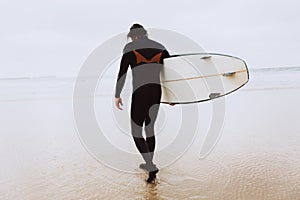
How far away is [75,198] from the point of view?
229 cm

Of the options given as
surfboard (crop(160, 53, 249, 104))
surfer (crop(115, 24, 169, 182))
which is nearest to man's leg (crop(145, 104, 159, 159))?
surfer (crop(115, 24, 169, 182))

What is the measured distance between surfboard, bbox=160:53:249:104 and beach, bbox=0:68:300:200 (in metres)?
0.70

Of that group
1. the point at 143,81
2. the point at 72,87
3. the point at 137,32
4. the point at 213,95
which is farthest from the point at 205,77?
the point at 72,87

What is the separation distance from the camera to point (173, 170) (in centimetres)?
289

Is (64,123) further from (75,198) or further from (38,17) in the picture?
(38,17)

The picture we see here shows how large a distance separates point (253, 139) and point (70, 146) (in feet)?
8.20

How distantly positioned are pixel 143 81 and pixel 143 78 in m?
0.03

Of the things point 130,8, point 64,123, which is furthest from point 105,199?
point 130,8

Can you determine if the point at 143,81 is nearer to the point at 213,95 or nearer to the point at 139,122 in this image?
the point at 139,122

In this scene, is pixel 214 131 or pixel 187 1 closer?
pixel 214 131

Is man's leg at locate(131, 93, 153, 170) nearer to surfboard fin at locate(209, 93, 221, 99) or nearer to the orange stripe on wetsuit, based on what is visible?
the orange stripe on wetsuit

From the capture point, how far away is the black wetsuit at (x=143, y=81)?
2.64 m

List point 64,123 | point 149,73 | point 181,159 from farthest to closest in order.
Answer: point 64,123 → point 181,159 → point 149,73

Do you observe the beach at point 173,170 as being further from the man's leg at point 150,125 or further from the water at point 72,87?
the water at point 72,87
